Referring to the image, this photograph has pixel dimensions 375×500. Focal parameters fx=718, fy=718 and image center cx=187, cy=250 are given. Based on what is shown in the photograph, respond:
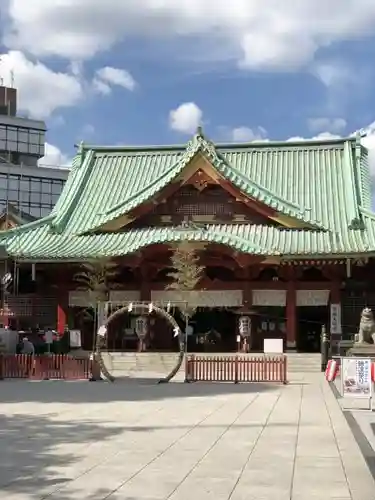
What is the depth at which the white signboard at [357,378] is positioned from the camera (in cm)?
1628

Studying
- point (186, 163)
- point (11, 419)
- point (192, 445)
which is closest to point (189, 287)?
point (186, 163)

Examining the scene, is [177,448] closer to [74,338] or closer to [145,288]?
[74,338]

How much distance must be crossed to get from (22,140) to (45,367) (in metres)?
69.8

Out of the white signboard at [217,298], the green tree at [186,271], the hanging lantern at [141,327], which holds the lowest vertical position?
the hanging lantern at [141,327]

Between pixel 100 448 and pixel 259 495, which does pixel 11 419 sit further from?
pixel 259 495

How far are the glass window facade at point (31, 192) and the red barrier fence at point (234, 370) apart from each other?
6433cm

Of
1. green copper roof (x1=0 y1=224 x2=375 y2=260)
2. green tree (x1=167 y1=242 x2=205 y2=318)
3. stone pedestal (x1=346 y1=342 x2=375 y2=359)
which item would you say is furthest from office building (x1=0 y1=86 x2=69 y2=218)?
stone pedestal (x1=346 y1=342 x2=375 y2=359)

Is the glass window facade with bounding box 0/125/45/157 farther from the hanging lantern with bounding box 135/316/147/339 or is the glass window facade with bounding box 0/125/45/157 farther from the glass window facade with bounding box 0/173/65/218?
the hanging lantern with bounding box 135/316/147/339

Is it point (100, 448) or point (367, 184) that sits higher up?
point (367, 184)

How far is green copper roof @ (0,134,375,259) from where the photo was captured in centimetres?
3366

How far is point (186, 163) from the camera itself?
35.2 meters

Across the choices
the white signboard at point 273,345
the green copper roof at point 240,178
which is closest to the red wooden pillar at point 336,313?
the green copper roof at point 240,178

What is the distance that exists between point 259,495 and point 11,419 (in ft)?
24.4

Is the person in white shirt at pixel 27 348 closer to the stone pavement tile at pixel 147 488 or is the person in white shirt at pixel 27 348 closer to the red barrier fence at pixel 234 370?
the red barrier fence at pixel 234 370
